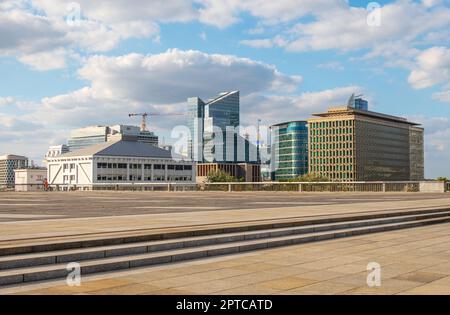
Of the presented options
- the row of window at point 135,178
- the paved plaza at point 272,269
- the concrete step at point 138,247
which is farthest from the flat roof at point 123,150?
the paved plaza at point 272,269

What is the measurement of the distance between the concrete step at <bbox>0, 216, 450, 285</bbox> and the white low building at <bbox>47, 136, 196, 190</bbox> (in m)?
152

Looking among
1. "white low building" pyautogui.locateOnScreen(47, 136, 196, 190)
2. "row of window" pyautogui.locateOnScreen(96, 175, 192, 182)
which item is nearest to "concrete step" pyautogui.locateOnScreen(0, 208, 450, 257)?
"white low building" pyautogui.locateOnScreen(47, 136, 196, 190)

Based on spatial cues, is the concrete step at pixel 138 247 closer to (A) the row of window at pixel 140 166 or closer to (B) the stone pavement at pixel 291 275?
(B) the stone pavement at pixel 291 275

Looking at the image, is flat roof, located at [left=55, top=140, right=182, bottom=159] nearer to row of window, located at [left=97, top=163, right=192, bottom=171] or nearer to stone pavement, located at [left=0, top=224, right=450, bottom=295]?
row of window, located at [left=97, top=163, right=192, bottom=171]

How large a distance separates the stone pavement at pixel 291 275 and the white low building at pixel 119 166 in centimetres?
15388

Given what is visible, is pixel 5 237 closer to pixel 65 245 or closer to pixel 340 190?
pixel 65 245

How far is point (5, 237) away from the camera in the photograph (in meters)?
10.9

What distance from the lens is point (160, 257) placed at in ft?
33.4

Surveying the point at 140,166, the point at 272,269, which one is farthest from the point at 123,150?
the point at 272,269

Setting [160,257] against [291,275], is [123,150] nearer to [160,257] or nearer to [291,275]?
[160,257]

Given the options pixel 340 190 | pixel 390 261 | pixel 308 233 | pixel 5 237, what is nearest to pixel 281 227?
pixel 308 233

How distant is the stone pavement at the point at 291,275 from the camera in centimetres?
794

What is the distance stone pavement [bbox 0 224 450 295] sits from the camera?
7.94 metres
